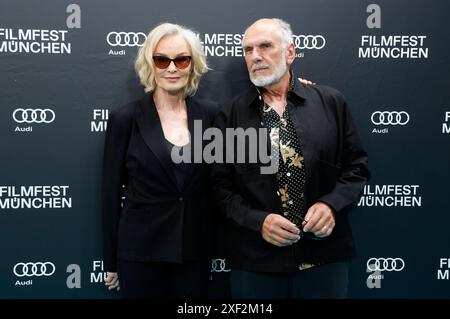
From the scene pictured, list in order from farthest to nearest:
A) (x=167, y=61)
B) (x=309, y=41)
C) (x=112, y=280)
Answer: (x=309, y=41), (x=112, y=280), (x=167, y=61)

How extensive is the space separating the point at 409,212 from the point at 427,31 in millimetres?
1010

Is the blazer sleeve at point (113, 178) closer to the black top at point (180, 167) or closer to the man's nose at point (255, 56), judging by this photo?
the black top at point (180, 167)

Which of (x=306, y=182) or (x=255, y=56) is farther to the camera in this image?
(x=255, y=56)

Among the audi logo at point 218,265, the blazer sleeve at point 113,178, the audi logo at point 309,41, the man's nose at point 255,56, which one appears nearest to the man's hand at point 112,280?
the blazer sleeve at point 113,178

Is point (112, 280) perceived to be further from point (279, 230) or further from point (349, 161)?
point (349, 161)

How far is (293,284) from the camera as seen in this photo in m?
2.11

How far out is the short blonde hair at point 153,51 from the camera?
220 cm

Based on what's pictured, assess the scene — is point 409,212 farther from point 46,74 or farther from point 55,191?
point 46,74

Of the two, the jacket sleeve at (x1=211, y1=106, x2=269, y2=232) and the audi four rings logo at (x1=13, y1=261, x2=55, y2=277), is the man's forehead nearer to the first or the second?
the jacket sleeve at (x1=211, y1=106, x2=269, y2=232)

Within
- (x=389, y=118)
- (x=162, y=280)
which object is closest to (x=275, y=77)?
(x=389, y=118)

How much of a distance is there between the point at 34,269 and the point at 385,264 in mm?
1962

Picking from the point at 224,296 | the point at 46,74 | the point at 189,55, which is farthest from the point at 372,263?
the point at 46,74

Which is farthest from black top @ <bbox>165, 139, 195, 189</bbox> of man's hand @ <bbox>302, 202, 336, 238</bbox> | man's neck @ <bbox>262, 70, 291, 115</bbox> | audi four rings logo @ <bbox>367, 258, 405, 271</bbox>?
audi four rings logo @ <bbox>367, 258, 405, 271</bbox>

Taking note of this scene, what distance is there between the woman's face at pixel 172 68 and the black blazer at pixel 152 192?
119 mm
